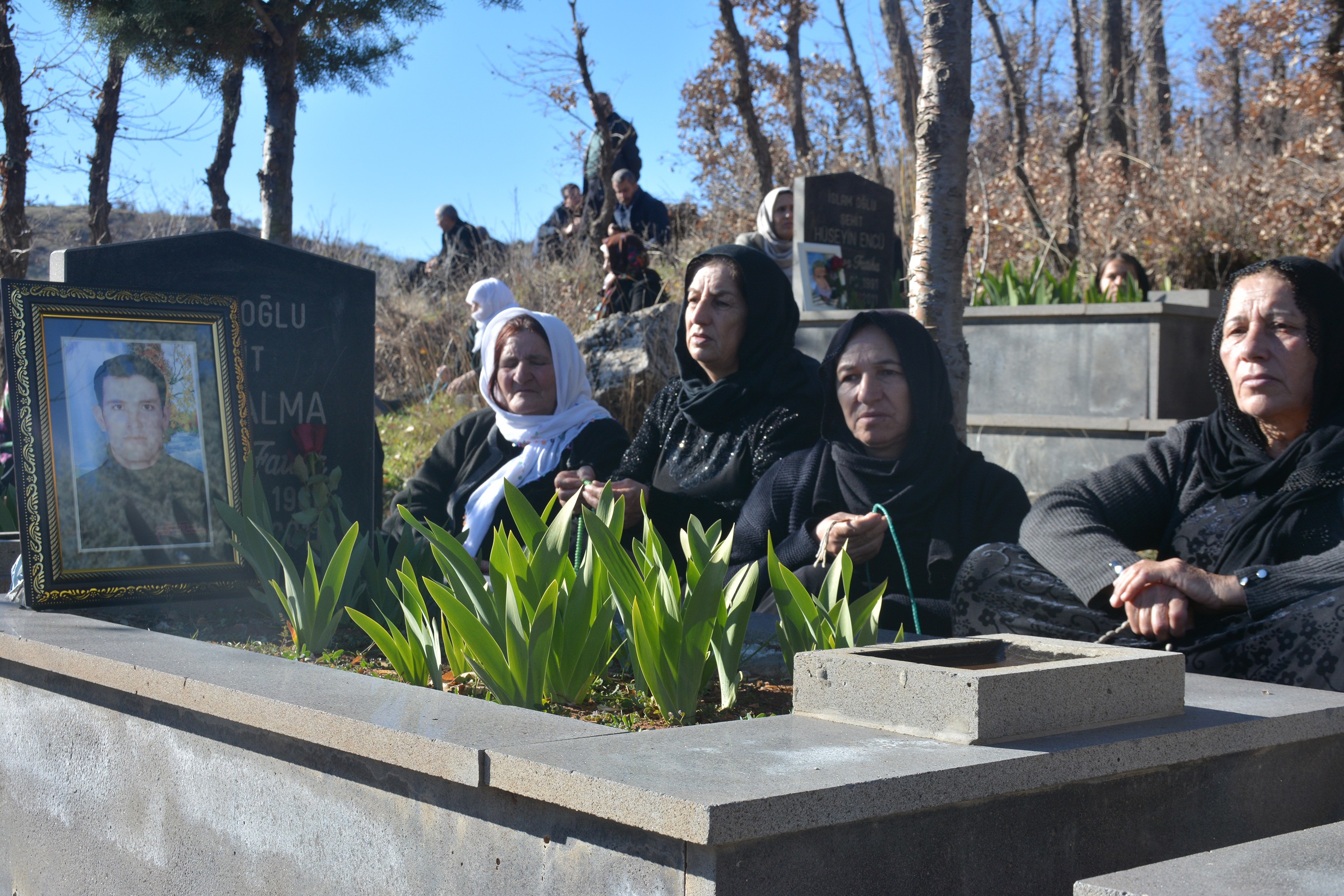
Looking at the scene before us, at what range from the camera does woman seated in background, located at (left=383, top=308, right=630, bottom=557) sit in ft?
16.2

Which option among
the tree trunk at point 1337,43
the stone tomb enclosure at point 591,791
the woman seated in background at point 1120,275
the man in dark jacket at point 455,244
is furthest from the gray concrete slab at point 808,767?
the man in dark jacket at point 455,244

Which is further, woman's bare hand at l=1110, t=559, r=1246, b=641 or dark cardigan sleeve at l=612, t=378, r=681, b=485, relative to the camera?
dark cardigan sleeve at l=612, t=378, r=681, b=485

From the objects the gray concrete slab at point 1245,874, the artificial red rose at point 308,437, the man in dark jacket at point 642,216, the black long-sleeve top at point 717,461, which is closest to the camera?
the gray concrete slab at point 1245,874

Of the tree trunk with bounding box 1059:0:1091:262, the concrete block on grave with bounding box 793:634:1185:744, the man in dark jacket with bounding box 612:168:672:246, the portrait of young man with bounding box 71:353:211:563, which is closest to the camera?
the concrete block on grave with bounding box 793:634:1185:744

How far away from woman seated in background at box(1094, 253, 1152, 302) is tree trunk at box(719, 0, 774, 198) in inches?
251

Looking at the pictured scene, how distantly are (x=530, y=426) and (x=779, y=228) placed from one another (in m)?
5.18

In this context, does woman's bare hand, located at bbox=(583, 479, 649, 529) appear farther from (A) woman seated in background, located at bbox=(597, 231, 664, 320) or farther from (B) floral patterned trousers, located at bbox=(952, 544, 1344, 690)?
(A) woman seated in background, located at bbox=(597, 231, 664, 320)

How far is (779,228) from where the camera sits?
9.78m

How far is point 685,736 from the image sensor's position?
2.18 meters

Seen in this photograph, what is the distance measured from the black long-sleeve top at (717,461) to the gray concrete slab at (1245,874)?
8.28 ft

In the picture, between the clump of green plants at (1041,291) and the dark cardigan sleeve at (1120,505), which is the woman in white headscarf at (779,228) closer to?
the clump of green plants at (1041,291)

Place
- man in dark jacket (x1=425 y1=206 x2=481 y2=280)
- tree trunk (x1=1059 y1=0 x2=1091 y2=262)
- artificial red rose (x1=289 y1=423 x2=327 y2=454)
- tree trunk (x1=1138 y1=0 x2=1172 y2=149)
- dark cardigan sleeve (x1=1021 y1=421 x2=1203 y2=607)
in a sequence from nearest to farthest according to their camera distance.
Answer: dark cardigan sleeve (x1=1021 y1=421 x2=1203 y2=607) → artificial red rose (x1=289 y1=423 x2=327 y2=454) → tree trunk (x1=1059 y1=0 x2=1091 y2=262) → man in dark jacket (x1=425 y1=206 x2=481 y2=280) → tree trunk (x1=1138 y1=0 x2=1172 y2=149)

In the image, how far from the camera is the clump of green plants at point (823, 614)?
2709 mm

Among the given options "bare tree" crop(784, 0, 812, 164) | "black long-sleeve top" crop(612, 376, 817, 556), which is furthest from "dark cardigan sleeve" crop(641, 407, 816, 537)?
"bare tree" crop(784, 0, 812, 164)
